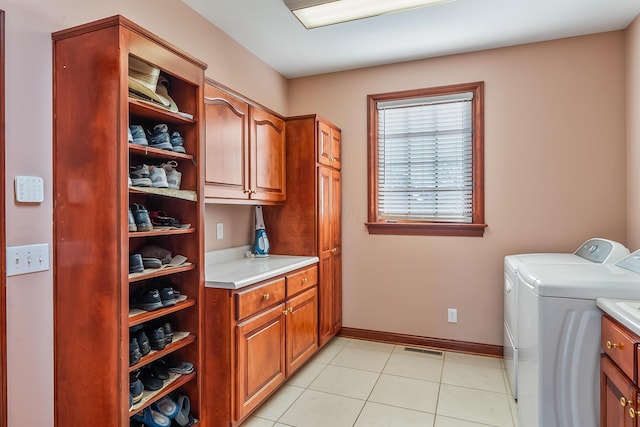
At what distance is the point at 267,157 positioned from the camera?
112 inches

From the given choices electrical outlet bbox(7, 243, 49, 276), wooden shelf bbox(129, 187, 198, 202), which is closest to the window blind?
wooden shelf bbox(129, 187, 198, 202)

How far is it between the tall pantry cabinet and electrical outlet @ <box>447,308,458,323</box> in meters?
1.05

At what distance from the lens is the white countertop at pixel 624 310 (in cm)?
123

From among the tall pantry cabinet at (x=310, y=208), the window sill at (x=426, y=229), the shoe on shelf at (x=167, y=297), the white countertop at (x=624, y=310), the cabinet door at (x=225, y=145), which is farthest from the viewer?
the window sill at (x=426, y=229)

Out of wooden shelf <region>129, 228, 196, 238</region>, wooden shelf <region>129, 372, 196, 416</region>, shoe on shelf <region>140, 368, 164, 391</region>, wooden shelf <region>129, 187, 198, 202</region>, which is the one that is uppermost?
wooden shelf <region>129, 187, 198, 202</region>

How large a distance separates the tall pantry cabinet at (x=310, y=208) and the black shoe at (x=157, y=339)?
1.47 metres

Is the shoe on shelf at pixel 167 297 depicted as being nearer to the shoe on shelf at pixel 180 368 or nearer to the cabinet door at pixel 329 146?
the shoe on shelf at pixel 180 368

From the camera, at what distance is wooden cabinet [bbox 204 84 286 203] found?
223 centimetres

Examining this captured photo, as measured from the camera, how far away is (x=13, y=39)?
4.80 ft

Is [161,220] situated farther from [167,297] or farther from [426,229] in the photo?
[426,229]

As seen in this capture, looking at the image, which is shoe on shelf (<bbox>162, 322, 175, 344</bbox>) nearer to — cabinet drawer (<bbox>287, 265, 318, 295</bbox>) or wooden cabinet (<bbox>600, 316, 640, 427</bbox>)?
cabinet drawer (<bbox>287, 265, 318, 295</bbox>)

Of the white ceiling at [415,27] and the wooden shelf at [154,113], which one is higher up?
the white ceiling at [415,27]

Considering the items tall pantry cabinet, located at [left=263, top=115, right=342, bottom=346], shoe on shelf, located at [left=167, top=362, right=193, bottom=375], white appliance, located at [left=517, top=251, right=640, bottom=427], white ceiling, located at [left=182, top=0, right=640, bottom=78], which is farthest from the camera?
tall pantry cabinet, located at [left=263, top=115, right=342, bottom=346]

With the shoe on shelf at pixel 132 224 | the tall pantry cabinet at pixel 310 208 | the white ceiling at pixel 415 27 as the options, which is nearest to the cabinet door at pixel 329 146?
the tall pantry cabinet at pixel 310 208
